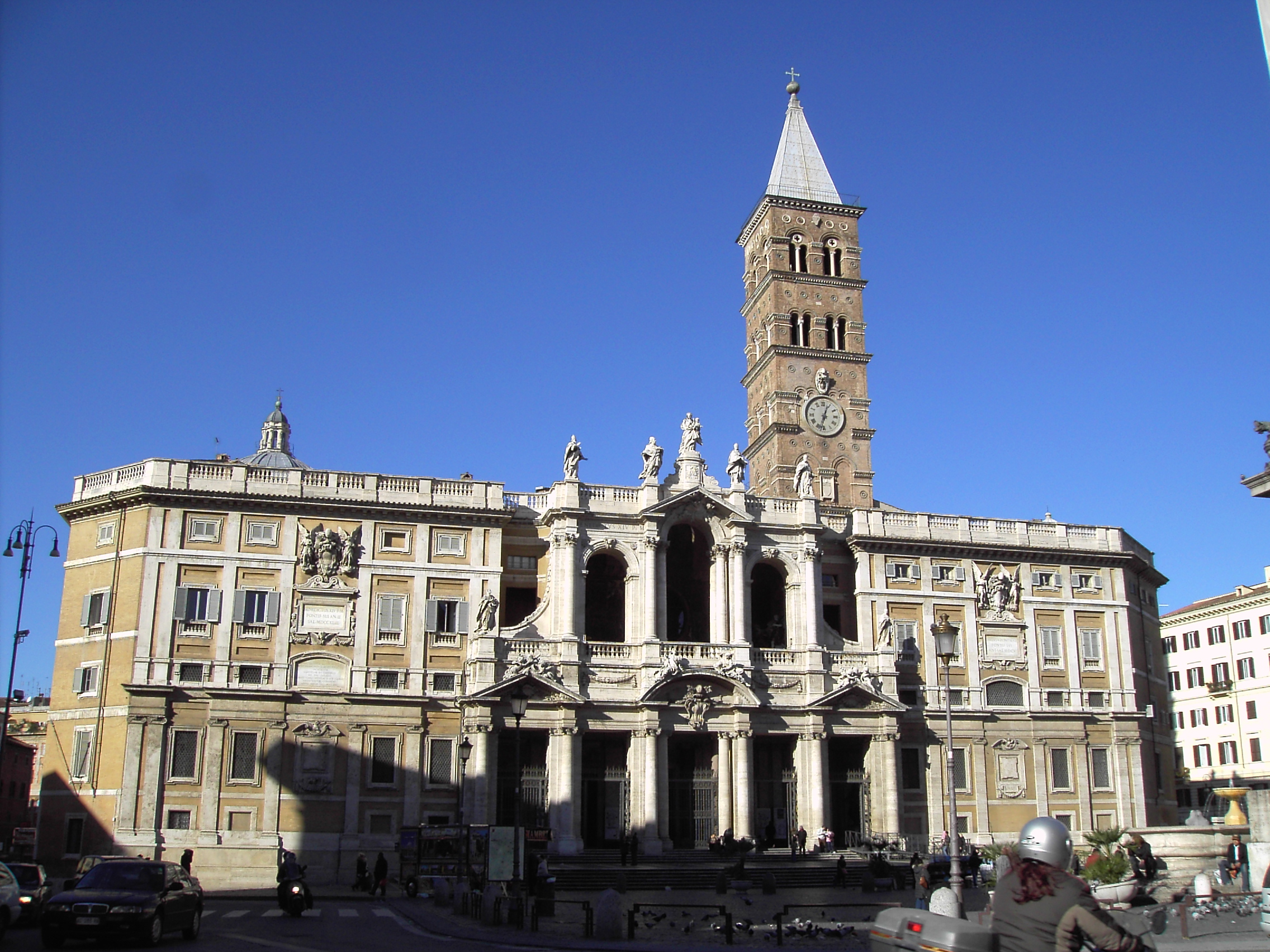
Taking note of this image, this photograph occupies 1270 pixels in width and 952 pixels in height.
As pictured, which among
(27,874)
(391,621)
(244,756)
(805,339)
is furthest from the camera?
(805,339)

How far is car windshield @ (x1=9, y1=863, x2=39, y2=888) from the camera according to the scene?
2748 centimetres

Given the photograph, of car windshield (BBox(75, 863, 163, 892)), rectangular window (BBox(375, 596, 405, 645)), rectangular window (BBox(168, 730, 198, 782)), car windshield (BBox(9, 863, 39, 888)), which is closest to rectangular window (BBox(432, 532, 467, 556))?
rectangular window (BBox(375, 596, 405, 645))

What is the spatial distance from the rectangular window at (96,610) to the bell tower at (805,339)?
31.6 metres

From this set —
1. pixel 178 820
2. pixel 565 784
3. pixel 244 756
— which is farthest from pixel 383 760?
pixel 178 820

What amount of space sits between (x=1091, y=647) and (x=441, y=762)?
29.9 metres

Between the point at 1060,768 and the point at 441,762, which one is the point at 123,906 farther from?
the point at 1060,768

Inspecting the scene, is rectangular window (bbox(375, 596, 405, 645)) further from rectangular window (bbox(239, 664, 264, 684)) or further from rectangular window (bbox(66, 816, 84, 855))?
rectangular window (bbox(66, 816, 84, 855))

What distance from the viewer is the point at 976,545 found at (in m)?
56.2

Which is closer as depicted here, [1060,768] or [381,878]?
[381,878]

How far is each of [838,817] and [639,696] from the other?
35.0ft

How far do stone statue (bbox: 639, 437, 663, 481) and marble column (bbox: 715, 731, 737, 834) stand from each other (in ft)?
36.1

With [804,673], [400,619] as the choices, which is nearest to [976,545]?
[804,673]

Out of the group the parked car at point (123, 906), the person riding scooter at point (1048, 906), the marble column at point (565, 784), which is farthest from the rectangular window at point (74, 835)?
the person riding scooter at point (1048, 906)

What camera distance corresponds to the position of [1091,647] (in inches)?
2233
